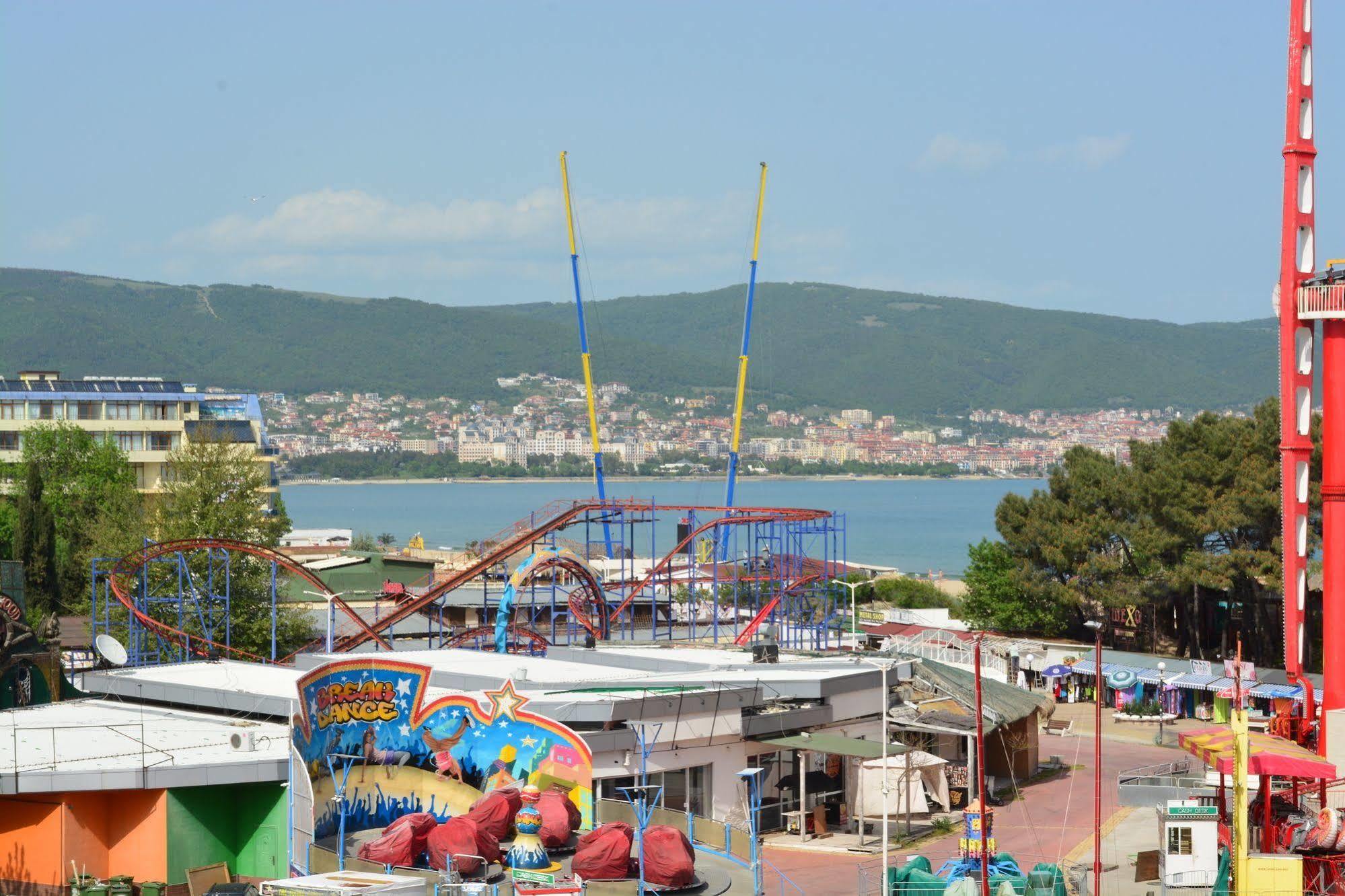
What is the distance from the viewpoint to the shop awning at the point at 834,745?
3156cm

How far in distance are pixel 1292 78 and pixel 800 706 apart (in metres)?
19.1

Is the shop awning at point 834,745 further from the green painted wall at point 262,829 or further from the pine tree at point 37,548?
the pine tree at point 37,548

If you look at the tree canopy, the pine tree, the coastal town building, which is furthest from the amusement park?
the coastal town building

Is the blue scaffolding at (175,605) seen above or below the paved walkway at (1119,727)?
above

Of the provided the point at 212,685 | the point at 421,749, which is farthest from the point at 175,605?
the point at 421,749

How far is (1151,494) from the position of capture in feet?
203

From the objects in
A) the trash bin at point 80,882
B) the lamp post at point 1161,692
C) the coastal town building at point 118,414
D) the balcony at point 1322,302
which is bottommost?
the lamp post at point 1161,692

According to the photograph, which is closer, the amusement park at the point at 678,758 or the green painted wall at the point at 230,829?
the amusement park at the point at 678,758

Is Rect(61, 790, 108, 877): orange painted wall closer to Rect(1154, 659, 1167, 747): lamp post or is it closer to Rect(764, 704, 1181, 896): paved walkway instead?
Rect(764, 704, 1181, 896): paved walkway

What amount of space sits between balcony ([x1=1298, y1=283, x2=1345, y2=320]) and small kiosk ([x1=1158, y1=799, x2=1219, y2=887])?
13.3 metres

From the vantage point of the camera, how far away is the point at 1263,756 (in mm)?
24625

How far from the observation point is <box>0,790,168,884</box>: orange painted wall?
81.8ft

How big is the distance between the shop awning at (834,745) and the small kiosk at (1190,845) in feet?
21.7

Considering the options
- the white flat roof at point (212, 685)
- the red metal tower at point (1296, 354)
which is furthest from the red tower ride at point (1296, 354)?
the white flat roof at point (212, 685)
